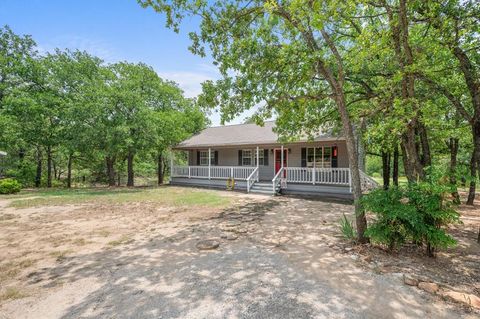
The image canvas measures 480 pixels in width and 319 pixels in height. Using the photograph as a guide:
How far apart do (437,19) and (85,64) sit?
24.7 meters

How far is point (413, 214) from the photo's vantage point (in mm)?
4035

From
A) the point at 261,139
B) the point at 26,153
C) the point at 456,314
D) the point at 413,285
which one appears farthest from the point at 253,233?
the point at 26,153

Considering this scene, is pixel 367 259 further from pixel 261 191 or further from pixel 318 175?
pixel 261 191

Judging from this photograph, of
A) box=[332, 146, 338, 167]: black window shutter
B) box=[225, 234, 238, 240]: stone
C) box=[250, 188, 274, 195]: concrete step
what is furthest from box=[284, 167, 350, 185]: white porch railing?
box=[225, 234, 238, 240]: stone

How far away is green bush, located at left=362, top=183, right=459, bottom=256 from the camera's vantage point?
4.01 m

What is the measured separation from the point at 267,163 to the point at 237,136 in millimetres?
2819

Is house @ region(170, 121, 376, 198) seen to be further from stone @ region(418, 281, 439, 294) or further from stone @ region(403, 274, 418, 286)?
stone @ region(418, 281, 439, 294)

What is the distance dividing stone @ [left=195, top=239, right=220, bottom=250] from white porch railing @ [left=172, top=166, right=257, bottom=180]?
31.3 ft

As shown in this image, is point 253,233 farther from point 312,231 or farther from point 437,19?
point 437,19

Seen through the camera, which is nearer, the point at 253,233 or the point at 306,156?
the point at 253,233

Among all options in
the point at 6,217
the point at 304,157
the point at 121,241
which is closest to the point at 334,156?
the point at 304,157

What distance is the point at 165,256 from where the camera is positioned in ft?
15.2

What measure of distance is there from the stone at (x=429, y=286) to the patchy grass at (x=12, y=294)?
545 cm

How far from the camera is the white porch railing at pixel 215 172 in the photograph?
51.0 feet
